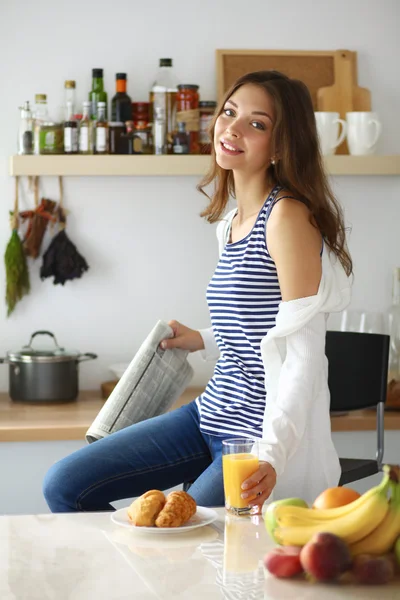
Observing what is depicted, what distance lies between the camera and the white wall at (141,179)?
2943mm

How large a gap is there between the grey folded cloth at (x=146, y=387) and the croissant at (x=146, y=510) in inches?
28.3

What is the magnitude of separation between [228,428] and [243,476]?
1.57 ft

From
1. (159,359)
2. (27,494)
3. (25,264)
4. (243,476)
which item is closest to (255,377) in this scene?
(159,359)

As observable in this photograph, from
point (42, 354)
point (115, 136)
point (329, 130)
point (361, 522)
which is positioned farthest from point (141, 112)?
point (361, 522)

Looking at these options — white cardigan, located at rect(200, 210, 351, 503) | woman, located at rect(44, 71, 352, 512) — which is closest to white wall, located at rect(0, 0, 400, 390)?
woman, located at rect(44, 71, 352, 512)

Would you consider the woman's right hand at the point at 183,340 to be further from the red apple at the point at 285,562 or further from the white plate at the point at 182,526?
the red apple at the point at 285,562

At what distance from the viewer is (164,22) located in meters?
2.97

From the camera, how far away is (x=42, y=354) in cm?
281

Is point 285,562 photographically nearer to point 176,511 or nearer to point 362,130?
point 176,511

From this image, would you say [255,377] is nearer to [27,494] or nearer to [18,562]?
[18,562]

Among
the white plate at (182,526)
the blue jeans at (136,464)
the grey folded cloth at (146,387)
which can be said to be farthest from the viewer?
the grey folded cloth at (146,387)

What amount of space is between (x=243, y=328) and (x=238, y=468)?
53 centimetres

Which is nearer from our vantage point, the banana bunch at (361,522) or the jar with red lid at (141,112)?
the banana bunch at (361,522)

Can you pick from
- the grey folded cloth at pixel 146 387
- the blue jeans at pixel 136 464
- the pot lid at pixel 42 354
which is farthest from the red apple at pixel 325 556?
the pot lid at pixel 42 354
